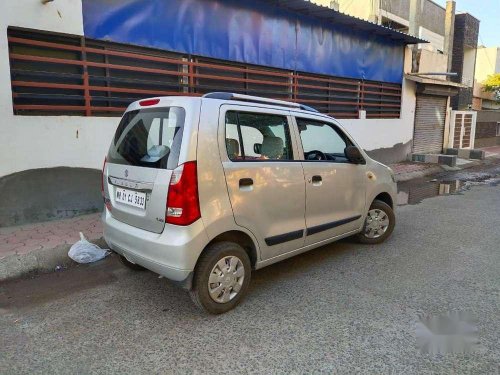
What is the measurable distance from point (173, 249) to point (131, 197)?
665mm

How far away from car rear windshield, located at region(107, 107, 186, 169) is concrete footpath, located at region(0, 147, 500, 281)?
1.62 metres

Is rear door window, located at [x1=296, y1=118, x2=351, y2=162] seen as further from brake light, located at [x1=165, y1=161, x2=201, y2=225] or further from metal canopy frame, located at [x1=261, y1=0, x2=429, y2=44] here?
metal canopy frame, located at [x1=261, y1=0, x2=429, y2=44]

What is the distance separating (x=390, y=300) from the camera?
3445mm

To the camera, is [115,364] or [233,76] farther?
[233,76]

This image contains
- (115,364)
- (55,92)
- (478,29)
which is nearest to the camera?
(115,364)

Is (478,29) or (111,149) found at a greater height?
(478,29)

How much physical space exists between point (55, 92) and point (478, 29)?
79.1 ft

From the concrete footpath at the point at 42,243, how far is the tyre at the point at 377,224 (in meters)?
3.38

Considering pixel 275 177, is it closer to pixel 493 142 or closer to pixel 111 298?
pixel 111 298

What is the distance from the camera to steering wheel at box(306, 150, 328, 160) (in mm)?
4039

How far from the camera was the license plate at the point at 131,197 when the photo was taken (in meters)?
3.13

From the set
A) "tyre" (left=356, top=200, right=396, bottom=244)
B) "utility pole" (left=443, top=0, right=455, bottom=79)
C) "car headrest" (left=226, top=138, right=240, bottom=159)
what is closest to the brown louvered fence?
"car headrest" (left=226, top=138, right=240, bottom=159)

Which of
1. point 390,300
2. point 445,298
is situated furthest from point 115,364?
point 445,298

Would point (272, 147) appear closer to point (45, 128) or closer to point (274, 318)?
point (274, 318)
